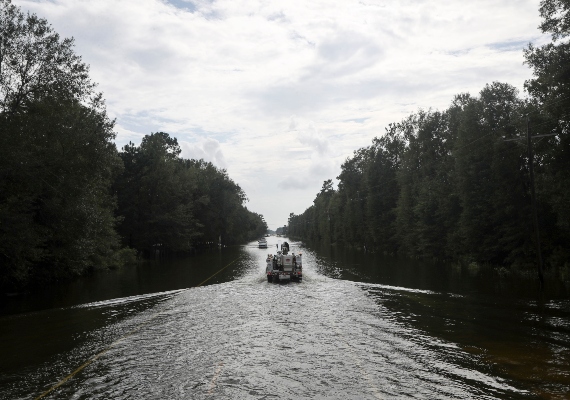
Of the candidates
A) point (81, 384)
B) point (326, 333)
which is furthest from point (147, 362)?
point (326, 333)

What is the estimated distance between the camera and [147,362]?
43.1 ft

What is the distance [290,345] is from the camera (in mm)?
14867

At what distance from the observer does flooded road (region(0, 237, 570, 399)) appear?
1080cm

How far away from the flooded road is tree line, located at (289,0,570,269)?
10980 mm

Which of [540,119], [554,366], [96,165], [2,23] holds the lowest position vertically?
[554,366]

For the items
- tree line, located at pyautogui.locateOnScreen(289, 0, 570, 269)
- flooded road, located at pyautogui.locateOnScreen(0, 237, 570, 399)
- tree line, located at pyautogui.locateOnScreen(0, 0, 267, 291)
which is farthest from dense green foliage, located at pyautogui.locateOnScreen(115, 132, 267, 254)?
flooded road, located at pyautogui.locateOnScreen(0, 237, 570, 399)

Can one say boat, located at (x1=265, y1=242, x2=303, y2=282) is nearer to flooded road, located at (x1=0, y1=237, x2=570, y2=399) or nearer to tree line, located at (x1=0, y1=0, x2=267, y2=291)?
flooded road, located at (x1=0, y1=237, x2=570, y2=399)

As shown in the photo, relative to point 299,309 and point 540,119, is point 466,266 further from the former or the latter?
point 299,309

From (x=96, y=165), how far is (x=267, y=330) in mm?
20658

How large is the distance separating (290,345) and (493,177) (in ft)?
112

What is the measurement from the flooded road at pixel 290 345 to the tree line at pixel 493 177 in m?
11.0

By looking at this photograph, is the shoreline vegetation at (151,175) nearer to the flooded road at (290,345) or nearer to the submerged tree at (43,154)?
the submerged tree at (43,154)

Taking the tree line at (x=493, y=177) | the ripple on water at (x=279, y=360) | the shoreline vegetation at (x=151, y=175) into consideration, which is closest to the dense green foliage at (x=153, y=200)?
the shoreline vegetation at (x=151, y=175)

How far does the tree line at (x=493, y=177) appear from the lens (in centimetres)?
2909
